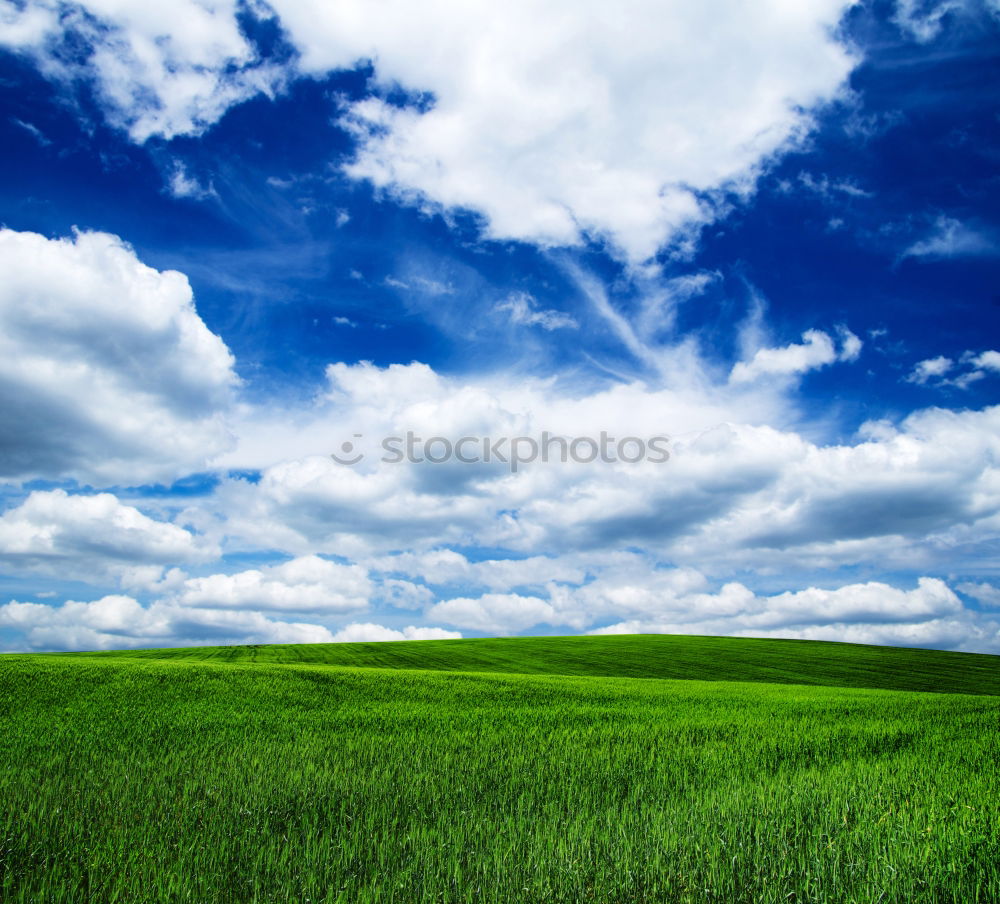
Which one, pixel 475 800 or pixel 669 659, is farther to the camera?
pixel 669 659

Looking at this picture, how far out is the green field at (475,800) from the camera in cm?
499

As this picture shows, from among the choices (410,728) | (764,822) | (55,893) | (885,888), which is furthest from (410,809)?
(410,728)

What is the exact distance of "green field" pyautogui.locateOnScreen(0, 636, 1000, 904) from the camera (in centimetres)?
499

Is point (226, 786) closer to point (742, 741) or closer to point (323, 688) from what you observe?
point (742, 741)

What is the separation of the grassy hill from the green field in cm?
2979

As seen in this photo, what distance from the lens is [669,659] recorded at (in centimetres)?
5438

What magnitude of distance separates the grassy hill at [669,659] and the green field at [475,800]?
29.8m

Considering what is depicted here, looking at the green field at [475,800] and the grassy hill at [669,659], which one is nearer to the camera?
the green field at [475,800]

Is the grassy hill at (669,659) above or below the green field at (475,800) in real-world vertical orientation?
below

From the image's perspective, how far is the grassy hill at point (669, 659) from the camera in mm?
46312

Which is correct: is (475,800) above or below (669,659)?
above

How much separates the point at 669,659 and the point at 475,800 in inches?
2021

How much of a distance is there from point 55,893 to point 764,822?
21.3 ft

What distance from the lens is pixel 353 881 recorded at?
4980 millimetres
